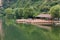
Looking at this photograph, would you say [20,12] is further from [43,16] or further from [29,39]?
[29,39]

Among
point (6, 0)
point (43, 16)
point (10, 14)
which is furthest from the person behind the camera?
point (6, 0)

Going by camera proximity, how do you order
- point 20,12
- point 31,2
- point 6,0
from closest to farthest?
point 20,12 < point 31,2 < point 6,0

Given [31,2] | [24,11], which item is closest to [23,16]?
[24,11]

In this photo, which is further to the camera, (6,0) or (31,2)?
(6,0)

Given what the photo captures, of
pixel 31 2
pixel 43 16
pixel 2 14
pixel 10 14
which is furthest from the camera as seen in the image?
pixel 2 14

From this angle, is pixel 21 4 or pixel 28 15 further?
pixel 21 4

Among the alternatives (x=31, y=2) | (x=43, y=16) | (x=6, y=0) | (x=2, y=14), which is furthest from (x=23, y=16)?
(x=6, y=0)

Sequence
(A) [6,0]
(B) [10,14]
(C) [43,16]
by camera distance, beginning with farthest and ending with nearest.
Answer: (A) [6,0] < (B) [10,14] < (C) [43,16]

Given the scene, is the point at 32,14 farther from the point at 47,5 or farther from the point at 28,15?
the point at 47,5
